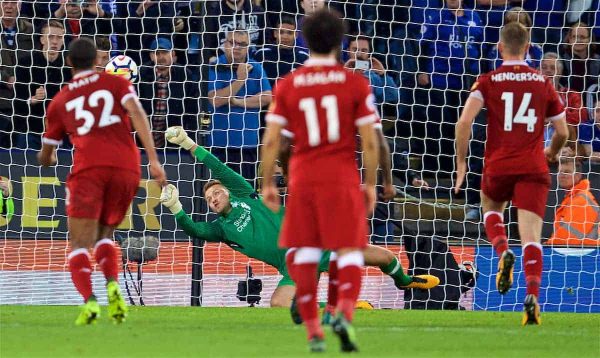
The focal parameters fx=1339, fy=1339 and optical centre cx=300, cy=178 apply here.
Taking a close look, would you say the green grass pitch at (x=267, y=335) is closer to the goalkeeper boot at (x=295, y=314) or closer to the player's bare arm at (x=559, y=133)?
the goalkeeper boot at (x=295, y=314)

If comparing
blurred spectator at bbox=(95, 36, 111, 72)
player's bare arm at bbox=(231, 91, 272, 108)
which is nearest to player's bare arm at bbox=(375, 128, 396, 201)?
player's bare arm at bbox=(231, 91, 272, 108)

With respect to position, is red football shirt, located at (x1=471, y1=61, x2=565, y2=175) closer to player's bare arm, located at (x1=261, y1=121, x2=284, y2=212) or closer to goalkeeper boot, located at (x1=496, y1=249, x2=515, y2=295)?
goalkeeper boot, located at (x1=496, y1=249, x2=515, y2=295)

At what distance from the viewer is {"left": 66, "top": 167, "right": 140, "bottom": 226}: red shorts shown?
8.59m

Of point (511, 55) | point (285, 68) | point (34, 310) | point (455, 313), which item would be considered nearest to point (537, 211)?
point (511, 55)

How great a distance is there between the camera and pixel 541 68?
13.9 metres

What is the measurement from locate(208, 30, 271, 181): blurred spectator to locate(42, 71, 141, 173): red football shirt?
15.1 ft

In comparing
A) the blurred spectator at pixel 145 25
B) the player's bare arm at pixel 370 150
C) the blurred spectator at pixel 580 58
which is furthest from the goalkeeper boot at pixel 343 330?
the blurred spectator at pixel 580 58

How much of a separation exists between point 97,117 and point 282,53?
5277mm

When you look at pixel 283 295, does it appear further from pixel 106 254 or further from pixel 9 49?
pixel 9 49

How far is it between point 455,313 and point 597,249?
2348mm

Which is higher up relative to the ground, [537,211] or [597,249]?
[537,211]

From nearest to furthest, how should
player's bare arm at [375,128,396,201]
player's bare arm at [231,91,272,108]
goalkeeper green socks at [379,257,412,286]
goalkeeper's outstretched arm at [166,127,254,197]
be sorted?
1. player's bare arm at [375,128,396,201]
2. goalkeeper green socks at [379,257,412,286]
3. goalkeeper's outstretched arm at [166,127,254,197]
4. player's bare arm at [231,91,272,108]

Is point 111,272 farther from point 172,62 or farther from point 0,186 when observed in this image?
point 172,62

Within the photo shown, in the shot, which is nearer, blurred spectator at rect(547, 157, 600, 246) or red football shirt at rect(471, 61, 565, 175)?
red football shirt at rect(471, 61, 565, 175)
